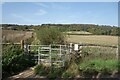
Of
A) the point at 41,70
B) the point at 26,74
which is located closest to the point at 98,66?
the point at 41,70

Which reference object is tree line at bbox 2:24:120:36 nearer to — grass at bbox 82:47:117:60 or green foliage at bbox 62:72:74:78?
grass at bbox 82:47:117:60

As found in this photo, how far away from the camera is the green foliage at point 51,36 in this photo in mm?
15102

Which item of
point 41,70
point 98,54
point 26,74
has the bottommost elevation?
point 26,74

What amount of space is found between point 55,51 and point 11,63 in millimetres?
2724

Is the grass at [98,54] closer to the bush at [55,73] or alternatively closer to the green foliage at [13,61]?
the bush at [55,73]

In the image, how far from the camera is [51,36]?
15.3 meters

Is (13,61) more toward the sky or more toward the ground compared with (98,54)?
more toward the ground

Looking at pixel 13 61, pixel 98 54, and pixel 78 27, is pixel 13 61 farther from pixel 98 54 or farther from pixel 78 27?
pixel 78 27

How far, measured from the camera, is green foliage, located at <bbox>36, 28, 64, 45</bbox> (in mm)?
15102

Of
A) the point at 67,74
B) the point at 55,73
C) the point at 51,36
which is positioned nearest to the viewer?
the point at 67,74

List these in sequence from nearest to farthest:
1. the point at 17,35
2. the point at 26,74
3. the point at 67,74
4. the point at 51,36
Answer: the point at 67,74 → the point at 26,74 → the point at 51,36 → the point at 17,35

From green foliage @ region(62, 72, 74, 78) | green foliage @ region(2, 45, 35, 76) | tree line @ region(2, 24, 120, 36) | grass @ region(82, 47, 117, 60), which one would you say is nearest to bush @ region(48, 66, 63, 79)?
green foliage @ region(62, 72, 74, 78)

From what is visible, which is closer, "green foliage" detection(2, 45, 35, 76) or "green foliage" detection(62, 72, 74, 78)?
"green foliage" detection(62, 72, 74, 78)

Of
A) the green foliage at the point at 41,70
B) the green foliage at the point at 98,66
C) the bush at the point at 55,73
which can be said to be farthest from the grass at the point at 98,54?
the green foliage at the point at 41,70
